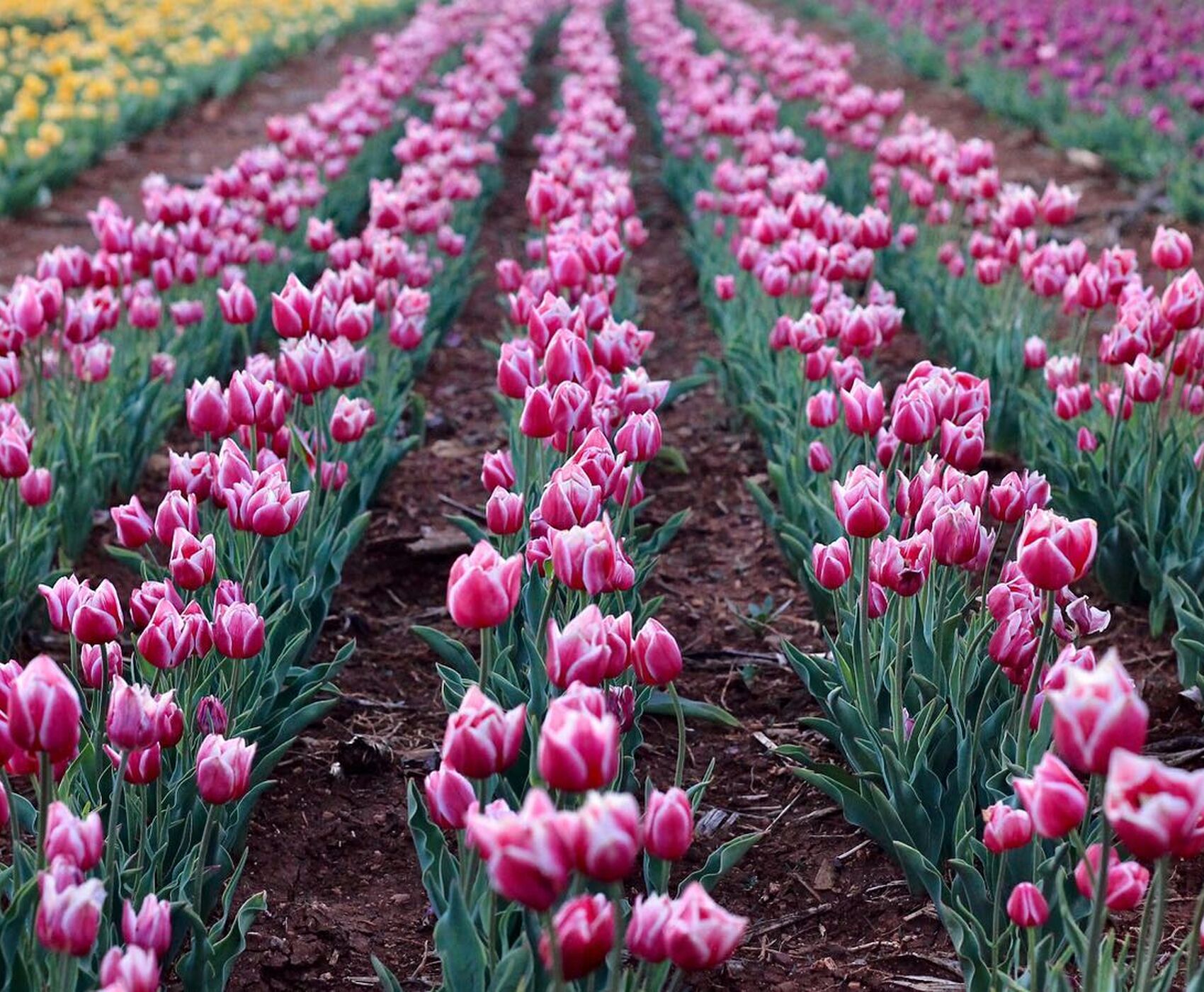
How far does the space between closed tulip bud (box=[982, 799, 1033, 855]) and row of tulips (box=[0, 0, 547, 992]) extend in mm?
1022

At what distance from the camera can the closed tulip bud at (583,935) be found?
1.41 m

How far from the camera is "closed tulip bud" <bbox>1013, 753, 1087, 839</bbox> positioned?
4.93 ft

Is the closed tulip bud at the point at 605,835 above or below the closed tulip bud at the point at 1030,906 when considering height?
above

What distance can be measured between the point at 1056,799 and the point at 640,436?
122 centimetres

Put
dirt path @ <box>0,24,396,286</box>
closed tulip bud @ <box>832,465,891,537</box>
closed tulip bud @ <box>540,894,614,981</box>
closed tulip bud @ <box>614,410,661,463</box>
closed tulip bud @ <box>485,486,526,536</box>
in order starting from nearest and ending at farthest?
closed tulip bud @ <box>540,894,614,981</box> < closed tulip bud @ <box>832,465,891,537</box> < closed tulip bud @ <box>485,486,526,536</box> < closed tulip bud @ <box>614,410,661,463</box> < dirt path @ <box>0,24,396,286</box>

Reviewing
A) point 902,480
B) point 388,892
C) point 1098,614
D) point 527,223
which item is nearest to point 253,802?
point 388,892

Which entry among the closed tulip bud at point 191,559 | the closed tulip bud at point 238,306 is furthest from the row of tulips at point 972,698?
the closed tulip bud at point 238,306

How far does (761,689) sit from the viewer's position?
3197 millimetres

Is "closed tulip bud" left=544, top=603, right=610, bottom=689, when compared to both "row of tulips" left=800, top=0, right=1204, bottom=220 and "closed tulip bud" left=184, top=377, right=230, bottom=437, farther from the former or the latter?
"row of tulips" left=800, top=0, right=1204, bottom=220

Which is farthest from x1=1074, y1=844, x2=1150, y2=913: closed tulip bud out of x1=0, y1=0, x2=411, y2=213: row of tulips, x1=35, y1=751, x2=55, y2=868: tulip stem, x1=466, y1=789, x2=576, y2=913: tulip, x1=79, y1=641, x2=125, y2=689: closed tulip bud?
x1=0, y1=0, x2=411, y2=213: row of tulips

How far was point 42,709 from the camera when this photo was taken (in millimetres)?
1565

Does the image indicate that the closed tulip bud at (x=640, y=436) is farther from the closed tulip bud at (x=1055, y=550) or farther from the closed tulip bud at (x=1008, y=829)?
the closed tulip bud at (x=1008, y=829)

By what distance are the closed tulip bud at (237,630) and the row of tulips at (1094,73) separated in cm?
586

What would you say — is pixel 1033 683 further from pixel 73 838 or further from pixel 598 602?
pixel 73 838
